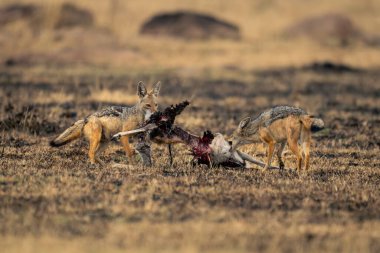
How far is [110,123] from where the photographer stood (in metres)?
11.8

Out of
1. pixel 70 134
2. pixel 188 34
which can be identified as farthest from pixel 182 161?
pixel 188 34

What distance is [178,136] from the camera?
11.6 metres

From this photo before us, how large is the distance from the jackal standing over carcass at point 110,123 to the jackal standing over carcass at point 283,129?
1.42 m

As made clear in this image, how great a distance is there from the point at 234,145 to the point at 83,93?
448 inches

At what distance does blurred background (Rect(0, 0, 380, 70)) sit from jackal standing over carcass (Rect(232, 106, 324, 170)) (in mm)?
18835

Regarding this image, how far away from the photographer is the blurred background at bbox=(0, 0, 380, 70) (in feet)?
108

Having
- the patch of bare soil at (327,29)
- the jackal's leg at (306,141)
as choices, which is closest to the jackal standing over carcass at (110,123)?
the jackal's leg at (306,141)

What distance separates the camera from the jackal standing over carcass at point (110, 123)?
38.6 feet

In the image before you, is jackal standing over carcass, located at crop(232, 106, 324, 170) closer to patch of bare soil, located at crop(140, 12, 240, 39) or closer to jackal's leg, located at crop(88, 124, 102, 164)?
jackal's leg, located at crop(88, 124, 102, 164)

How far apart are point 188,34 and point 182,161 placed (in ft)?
91.1

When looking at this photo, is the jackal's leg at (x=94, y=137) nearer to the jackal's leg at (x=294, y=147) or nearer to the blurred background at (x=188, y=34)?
the jackal's leg at (x=294, y=147)

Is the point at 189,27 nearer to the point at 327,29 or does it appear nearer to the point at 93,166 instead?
the point at 327,29

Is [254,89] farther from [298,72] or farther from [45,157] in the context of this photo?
[45,157]

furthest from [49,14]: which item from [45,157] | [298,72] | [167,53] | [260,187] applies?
[260,187]
